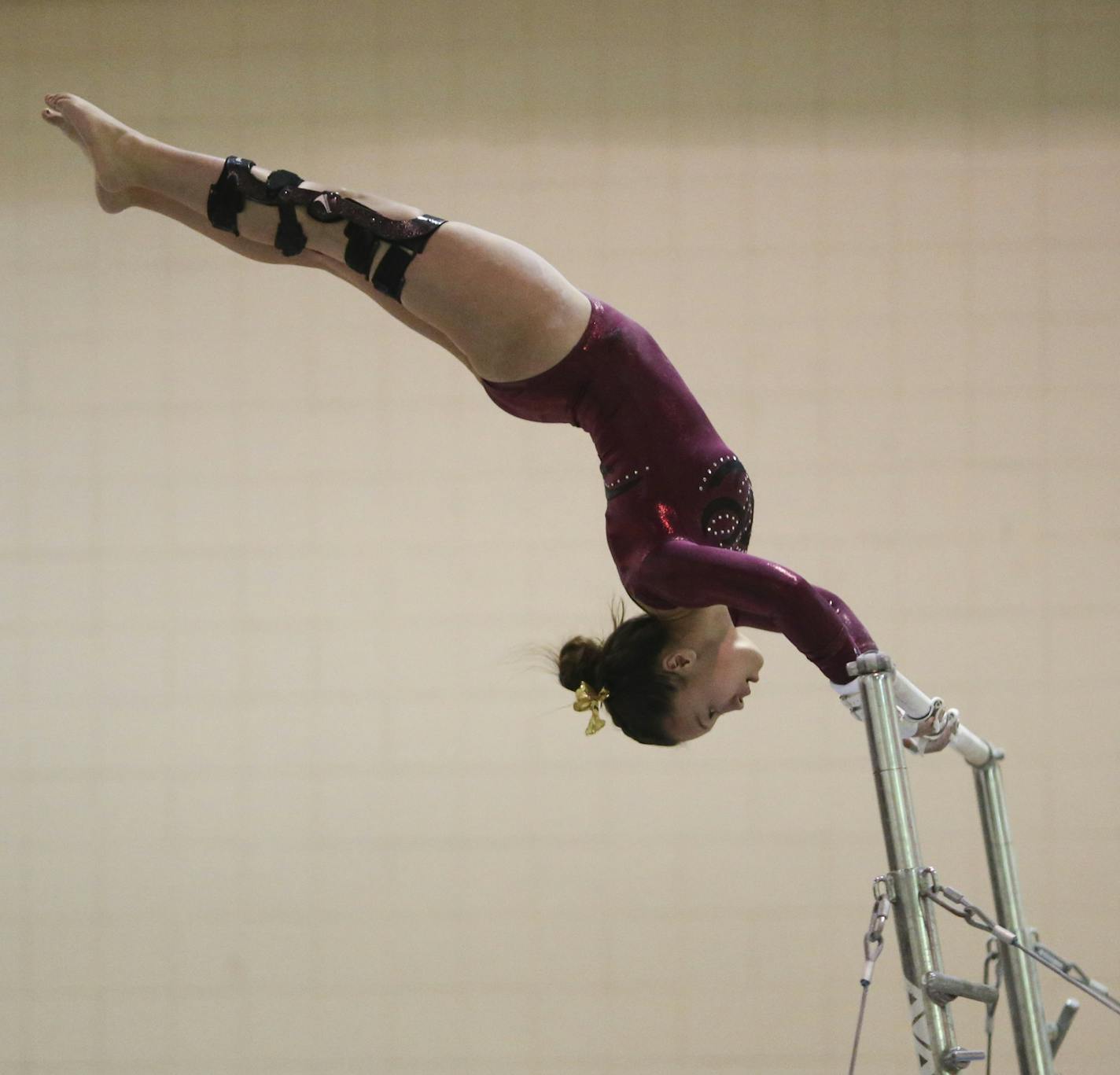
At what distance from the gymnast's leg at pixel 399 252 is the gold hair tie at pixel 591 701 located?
1.68ft

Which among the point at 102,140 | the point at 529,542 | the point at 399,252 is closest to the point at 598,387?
the point at 399,252

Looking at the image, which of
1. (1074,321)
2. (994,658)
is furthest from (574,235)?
(994,658)

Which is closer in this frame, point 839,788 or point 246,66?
point 839,788

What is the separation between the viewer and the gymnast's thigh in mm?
1724

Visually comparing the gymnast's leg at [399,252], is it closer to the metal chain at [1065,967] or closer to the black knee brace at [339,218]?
the black knee brace at [339,218]

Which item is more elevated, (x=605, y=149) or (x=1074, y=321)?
(x=605, y=149)

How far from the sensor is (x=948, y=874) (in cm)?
308

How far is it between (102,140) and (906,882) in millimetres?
1467

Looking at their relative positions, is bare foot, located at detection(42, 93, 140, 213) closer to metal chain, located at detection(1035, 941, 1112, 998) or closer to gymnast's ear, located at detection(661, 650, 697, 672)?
gymnast's ear, located at detection(661, 650, 697, 672)

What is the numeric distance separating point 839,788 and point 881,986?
0.48 m

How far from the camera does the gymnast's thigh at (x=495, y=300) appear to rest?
67.9 inches

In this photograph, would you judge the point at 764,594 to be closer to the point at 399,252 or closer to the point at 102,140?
the point at 399,252

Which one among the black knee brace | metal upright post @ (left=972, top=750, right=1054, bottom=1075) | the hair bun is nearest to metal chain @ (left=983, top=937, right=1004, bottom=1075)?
metal upright post @ (left=972, top=750, right=1054, bottom=1075)

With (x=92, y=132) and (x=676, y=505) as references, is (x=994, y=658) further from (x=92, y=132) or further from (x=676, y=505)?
(x=92, y=132)
